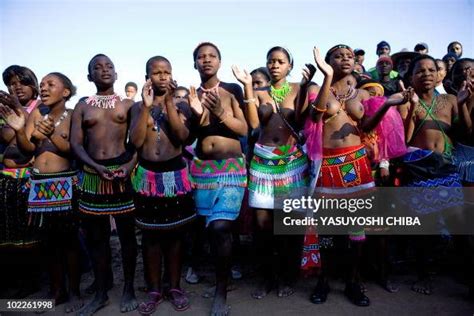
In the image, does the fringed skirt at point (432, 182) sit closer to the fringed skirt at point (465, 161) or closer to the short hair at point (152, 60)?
the fringed skirt at point (465, 161)

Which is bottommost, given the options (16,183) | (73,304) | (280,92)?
(73,304)

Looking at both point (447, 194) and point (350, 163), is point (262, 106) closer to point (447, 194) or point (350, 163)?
point (350, 163)

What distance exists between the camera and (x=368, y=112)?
11.8ft

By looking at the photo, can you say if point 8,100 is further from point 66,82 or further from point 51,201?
point 51,201

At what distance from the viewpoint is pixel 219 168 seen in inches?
133

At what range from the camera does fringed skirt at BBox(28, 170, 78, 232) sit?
3.46 m

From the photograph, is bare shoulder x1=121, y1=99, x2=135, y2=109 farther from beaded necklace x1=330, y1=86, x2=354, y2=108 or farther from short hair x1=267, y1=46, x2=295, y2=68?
beaded necklace x1=330, y1=86, x2=354, y2=108

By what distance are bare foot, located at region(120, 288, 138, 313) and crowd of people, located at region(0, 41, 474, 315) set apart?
2 centimetres

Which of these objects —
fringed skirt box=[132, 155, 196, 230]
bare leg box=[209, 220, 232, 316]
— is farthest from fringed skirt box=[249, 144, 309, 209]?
fringed skirt box=[132, 155, 196, 230]

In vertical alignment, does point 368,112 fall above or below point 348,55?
below

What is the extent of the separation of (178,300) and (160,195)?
108 centimetres

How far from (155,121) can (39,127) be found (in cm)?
107

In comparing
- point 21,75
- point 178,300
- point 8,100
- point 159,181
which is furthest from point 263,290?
point 21,75

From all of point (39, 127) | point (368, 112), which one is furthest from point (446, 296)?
point (39, 127)
